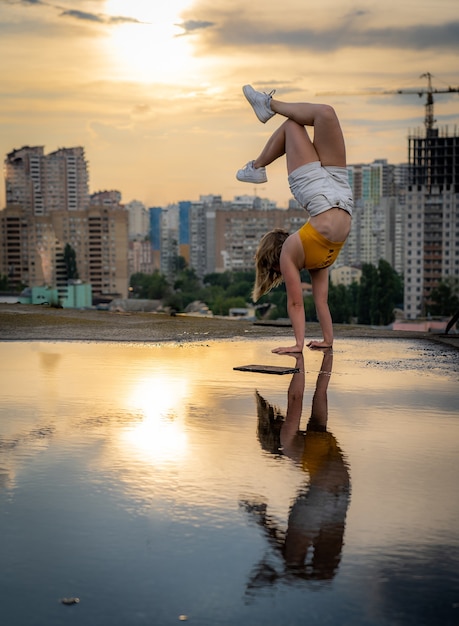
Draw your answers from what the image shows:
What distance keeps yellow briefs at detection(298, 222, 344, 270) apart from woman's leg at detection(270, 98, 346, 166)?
47cm

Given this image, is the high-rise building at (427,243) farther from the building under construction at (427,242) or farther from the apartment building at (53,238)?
the apartment building at (53,238)

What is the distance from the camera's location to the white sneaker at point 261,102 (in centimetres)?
613

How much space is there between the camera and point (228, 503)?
2547mm

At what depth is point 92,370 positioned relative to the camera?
528 cm

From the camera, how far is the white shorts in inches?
243

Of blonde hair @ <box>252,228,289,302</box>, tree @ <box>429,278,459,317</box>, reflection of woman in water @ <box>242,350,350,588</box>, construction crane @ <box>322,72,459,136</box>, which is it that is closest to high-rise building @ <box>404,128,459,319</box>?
tree @ <box>429,278,459,317</box>

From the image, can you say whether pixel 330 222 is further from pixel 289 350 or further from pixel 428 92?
pixel 428 92

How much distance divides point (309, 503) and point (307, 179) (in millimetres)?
3859

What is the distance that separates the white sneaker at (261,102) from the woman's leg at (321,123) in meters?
0.04

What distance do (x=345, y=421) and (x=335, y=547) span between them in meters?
1.60

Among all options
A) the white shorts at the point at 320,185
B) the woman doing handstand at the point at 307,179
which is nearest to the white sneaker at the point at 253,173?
the woman doing handstand at the point at 307,179

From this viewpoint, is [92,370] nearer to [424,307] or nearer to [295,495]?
[295,495]

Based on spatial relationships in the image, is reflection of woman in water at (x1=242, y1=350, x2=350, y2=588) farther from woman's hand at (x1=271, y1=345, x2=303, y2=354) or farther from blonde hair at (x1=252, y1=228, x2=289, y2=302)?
blonde hair at (x1=252, y1=228, x2=289, y2=302)

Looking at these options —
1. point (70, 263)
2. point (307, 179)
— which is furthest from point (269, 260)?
point (70, 263)
